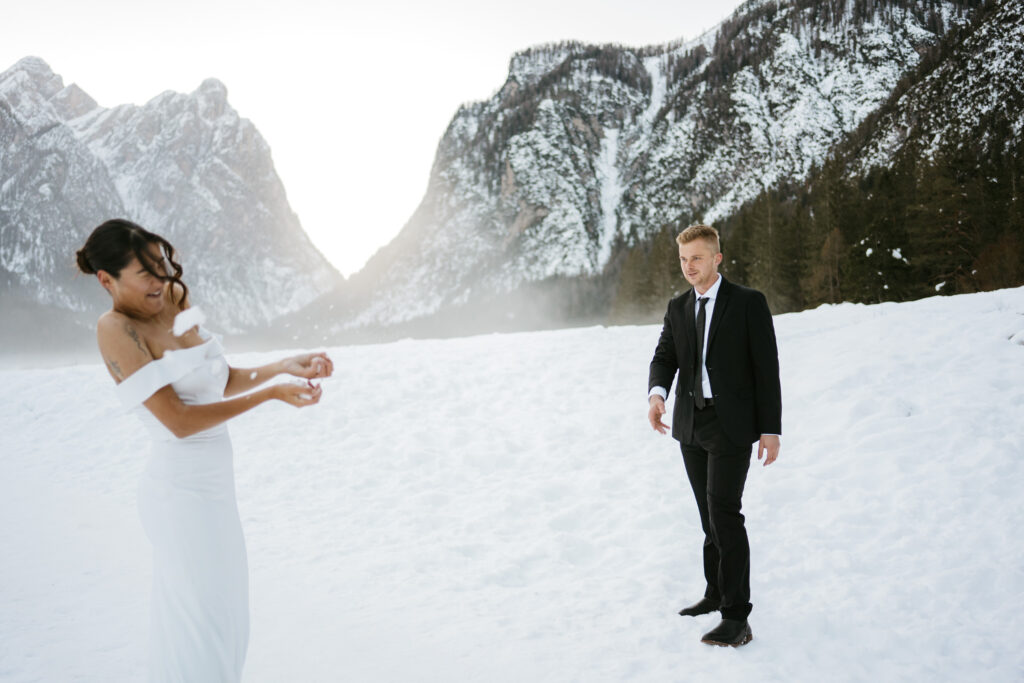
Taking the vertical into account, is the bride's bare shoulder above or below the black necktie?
above

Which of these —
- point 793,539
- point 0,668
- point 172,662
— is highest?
point 172,662

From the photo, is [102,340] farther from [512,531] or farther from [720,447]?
[512,531]

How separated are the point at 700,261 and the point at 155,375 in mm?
3362

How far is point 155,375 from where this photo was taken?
234 centimetres

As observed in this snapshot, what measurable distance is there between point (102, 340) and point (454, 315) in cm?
18125

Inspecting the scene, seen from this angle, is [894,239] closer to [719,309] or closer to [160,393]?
[719,309]

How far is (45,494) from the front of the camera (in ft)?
28.9

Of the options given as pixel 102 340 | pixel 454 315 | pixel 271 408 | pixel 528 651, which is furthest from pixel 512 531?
pixel 454 315

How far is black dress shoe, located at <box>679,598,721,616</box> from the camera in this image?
14.2ft

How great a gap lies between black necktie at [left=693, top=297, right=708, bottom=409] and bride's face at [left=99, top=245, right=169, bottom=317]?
3280mm

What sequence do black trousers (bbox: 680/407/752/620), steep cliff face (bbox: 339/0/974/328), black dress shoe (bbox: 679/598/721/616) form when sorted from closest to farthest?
black trousers (bbox: 680/407/752/620) → black dress shoe (bbox: 679/598/721/616) → steep cliff face (bbox: 339/0/974/328)

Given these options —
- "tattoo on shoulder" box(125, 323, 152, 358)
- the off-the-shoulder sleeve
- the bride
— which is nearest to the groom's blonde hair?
the bride

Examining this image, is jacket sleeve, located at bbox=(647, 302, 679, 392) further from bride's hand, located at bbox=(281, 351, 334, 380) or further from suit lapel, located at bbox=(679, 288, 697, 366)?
bride's hand, located at bbox=(281, 351, 334, 380)

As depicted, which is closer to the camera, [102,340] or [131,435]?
[102,340]
